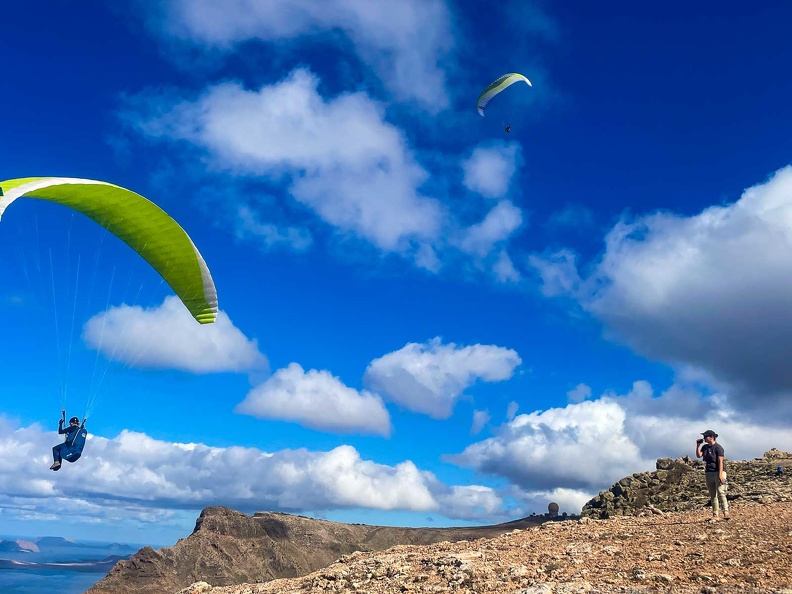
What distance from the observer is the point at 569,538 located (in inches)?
653

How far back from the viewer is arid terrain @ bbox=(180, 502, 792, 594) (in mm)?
11180

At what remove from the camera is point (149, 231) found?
23.9m

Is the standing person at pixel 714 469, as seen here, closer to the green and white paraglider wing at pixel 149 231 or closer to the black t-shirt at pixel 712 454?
the black t-shirt at pixel 712 454

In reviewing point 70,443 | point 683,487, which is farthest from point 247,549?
point 683,487

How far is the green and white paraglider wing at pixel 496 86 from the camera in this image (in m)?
36.8

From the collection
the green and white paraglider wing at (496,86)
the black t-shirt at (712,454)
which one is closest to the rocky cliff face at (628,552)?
the black t-shirt at (712,454)

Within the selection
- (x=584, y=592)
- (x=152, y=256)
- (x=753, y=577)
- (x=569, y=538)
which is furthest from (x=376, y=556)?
(x=152, y=256)

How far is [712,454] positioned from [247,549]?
110 m

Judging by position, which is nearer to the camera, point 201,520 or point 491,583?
point 491,583

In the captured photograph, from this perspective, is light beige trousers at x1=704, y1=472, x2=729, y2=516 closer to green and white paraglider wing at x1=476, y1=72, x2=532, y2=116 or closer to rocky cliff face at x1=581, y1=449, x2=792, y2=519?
rocky cliff face at x1=581, y1=449, x2=792, y2=519

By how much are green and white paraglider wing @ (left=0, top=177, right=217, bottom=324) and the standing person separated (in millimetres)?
18443

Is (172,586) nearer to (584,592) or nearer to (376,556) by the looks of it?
(376,556)

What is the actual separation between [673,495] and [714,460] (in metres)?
8.18

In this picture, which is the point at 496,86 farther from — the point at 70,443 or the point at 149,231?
the point at 70,443
